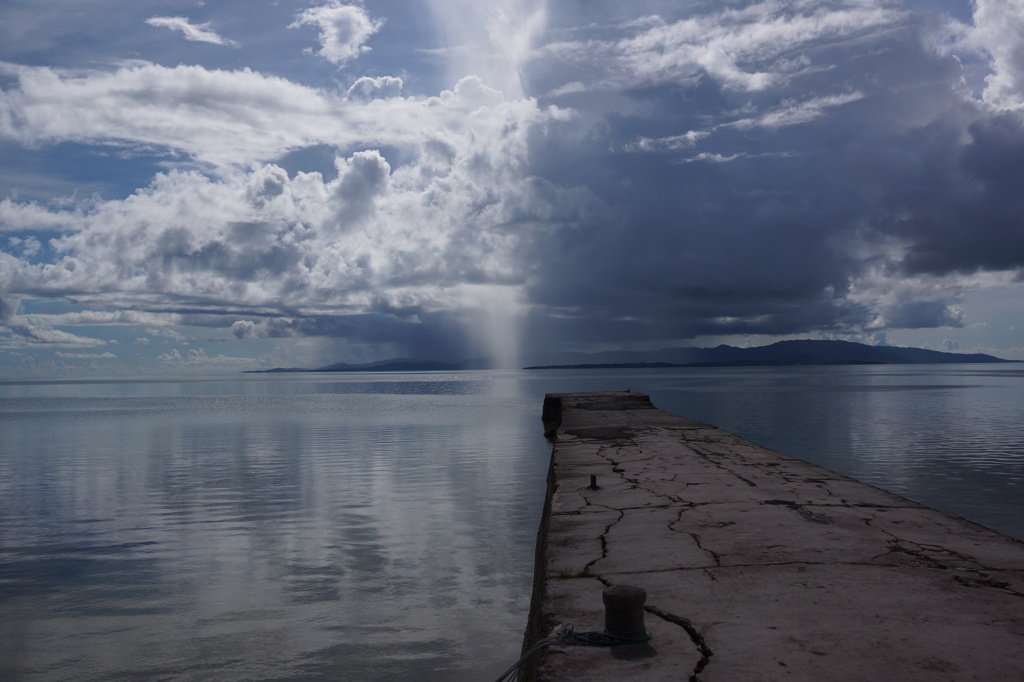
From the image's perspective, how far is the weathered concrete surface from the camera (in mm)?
3916

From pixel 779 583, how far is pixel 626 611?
1.68m

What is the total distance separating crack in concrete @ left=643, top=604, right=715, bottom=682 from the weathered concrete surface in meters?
0.01

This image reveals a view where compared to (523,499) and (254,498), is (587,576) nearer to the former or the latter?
(523,499)

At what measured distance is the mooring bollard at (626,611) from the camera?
13.8 ft

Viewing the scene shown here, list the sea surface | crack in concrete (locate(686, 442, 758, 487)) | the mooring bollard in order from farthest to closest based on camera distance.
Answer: crack in concrete (locate(686, 442, 758, 487)), the sea surface, the mooring bollard

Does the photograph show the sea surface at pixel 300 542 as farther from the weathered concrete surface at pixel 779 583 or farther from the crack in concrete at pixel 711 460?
the crack in concrete at pixel 711 460

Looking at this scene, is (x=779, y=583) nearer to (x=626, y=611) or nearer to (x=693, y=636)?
(x=693, y=636)

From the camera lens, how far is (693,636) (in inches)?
171

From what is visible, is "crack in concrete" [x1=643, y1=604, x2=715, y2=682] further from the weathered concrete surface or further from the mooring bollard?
the mooring bollard

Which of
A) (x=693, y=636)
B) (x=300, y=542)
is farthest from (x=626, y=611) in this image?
(x=300, y=542)

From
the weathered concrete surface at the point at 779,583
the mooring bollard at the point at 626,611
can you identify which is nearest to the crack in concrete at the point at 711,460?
the weathered concrete surface at the point at 779,583

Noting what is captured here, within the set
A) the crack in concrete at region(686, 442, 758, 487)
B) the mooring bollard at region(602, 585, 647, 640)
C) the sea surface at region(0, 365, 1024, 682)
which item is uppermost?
the mooring bollard at region(602, 585, 647, 640)

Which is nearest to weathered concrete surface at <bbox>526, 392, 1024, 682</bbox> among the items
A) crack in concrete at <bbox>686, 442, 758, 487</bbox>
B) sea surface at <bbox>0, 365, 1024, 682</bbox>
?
crack in concrete at <bbox>686, 442, 758, 487</bbox>

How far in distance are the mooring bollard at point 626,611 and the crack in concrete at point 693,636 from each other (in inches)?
12.0
